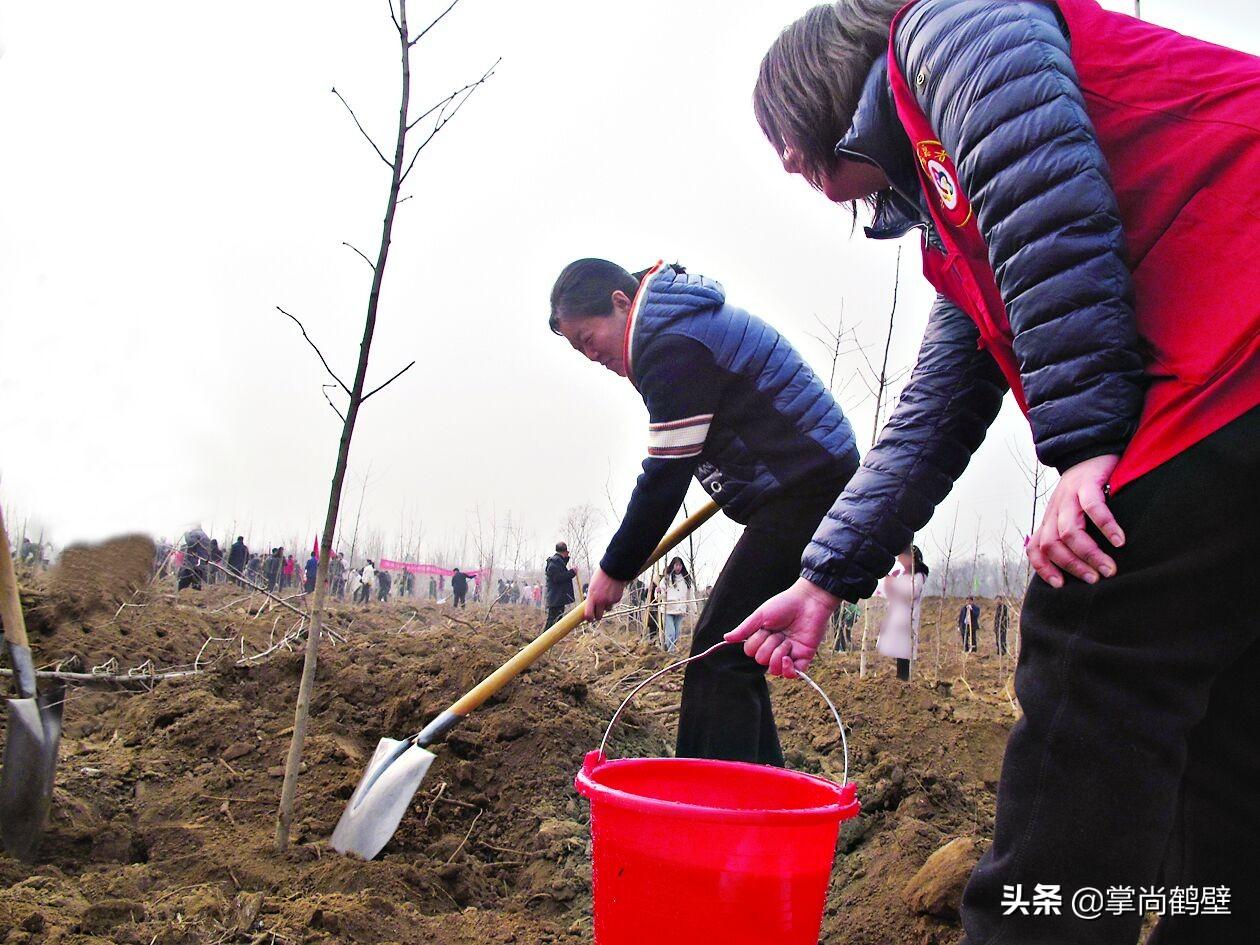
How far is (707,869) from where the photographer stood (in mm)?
1254

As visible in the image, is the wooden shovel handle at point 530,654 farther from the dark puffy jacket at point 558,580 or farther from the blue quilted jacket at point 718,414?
the dark puffy jacket at point 558,580

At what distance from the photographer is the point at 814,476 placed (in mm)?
2408

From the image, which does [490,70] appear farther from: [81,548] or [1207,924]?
[81,548]

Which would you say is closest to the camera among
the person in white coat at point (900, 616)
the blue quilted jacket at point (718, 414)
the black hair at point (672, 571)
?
the blue quilted jacket at point (718, 414)

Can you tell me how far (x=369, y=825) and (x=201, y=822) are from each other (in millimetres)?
526

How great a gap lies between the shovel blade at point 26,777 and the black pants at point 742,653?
5.82ft

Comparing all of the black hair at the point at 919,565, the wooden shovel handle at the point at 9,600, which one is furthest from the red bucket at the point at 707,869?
the black hair at the point at 919,565

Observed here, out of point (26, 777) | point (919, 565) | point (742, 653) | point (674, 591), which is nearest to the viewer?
point (742, 653)

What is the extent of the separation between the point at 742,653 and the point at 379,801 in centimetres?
126

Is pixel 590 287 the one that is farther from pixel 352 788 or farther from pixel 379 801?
pixel 352 788

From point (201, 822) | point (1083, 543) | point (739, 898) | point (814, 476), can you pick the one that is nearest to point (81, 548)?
point (201, 822)

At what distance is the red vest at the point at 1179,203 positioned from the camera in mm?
878

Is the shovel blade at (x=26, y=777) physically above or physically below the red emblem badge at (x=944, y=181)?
below

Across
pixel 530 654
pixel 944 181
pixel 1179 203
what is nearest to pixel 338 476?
pixel 530 654
